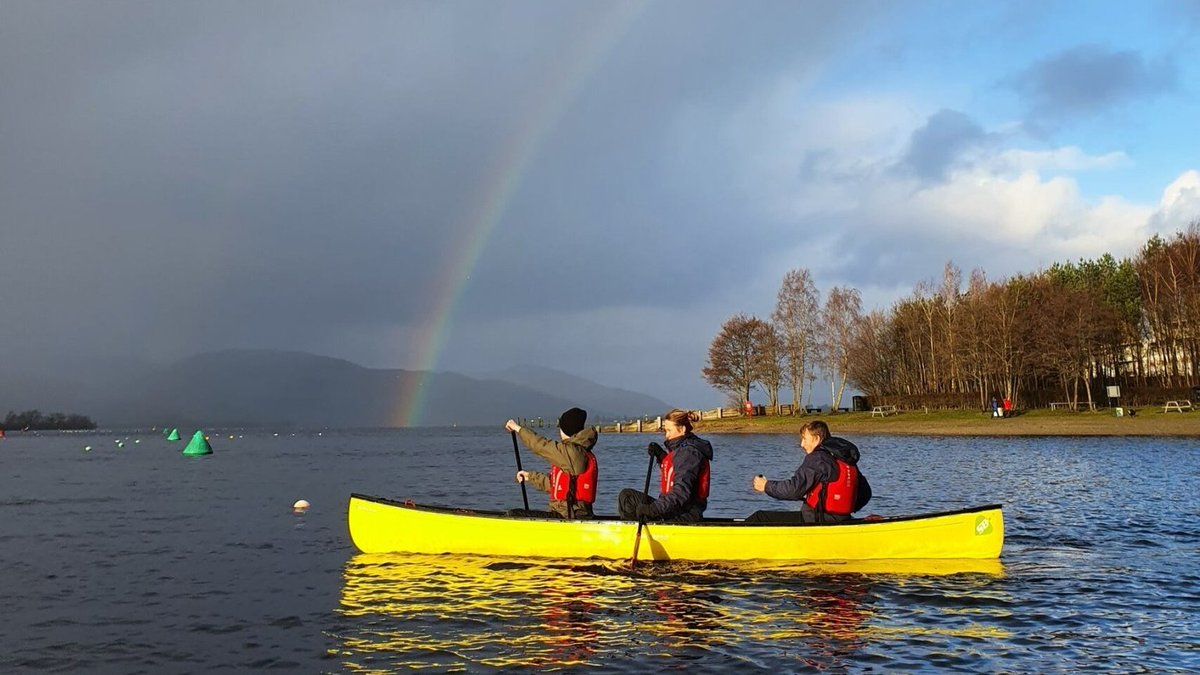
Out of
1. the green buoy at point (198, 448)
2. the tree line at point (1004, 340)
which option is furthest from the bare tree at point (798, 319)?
the green buoy at point (198, 448)

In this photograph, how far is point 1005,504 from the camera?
25.1m

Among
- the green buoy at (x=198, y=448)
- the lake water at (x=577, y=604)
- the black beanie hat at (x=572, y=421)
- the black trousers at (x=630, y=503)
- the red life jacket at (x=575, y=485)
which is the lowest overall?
the lake water at (x=577, y=604)

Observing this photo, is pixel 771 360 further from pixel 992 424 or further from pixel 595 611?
pixel 595 611

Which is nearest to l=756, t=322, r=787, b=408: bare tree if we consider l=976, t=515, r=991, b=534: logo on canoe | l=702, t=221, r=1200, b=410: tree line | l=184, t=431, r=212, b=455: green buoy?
l=702, t=221, r=1200, b=410: tree line

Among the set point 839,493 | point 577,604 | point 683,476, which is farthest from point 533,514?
point 839,493

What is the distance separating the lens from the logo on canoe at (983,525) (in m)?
15.7

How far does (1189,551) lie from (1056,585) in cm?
488

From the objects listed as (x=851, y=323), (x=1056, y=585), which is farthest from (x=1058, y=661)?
(x=851, y=323)

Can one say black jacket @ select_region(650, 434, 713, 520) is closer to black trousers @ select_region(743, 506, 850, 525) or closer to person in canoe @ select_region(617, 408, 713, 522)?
person in canoe @ select_region(617, 408, 713, 522)

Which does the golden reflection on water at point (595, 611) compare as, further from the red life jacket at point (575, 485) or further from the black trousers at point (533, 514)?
the red life jacket at point (575, 485)

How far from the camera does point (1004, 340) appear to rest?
73.9m

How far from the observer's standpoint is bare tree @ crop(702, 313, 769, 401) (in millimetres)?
102688

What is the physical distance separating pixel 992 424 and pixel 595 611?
204 feet

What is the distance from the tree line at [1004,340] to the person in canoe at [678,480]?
Answer: 205 ft
